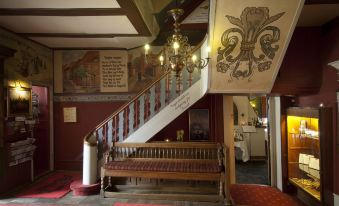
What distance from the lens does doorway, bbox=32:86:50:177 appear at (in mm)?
7758

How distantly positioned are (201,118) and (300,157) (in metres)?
2.74

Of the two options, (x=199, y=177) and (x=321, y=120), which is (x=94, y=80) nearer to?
(x=199, y=177)

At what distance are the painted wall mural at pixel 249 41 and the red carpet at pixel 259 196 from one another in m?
2.38

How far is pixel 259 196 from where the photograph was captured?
5.98m

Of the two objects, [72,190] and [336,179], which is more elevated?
[336,179]

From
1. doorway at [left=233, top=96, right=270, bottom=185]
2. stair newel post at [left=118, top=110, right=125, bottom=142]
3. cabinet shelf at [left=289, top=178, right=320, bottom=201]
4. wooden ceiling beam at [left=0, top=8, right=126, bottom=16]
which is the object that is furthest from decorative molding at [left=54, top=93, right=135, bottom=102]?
cabinet shelf at [left=289, top=178, right=320, bottom=201]

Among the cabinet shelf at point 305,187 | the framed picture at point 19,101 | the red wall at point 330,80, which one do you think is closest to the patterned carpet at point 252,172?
the cabinet shelf at point 305,187

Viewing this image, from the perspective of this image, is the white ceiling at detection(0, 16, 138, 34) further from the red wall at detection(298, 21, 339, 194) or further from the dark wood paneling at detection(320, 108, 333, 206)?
the dark wood paneling at detection(320, 108, 333, 206)

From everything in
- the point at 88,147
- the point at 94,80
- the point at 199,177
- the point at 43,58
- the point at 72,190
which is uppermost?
the point at 43,58

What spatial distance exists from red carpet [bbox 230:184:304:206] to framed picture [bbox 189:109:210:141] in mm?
1635

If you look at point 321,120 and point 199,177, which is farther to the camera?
point 199,177

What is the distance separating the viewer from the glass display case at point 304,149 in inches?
205

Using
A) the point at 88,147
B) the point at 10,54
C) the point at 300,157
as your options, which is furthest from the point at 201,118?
the point at 10,54

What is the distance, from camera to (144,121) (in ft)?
19.6
